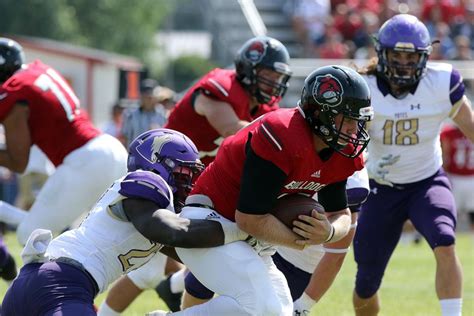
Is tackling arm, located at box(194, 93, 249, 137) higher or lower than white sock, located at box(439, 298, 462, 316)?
higher

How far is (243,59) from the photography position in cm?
630

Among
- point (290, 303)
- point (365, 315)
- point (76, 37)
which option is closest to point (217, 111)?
point (365, 315)

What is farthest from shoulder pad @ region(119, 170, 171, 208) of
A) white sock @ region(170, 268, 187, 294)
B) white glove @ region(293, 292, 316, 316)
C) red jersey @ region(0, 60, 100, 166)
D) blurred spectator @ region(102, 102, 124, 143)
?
blurred spectator @ region(102, 102, 124, 143)

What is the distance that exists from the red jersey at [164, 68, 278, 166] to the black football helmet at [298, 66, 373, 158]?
1.93 m

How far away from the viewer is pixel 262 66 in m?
6.27

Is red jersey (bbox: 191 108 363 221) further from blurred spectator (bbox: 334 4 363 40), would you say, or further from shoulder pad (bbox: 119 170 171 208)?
blurred spectator (bbox: 334 4 363 40)

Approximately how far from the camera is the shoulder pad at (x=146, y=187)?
4012mm

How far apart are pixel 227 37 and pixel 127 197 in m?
14.2

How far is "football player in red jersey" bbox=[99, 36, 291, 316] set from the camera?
616cm

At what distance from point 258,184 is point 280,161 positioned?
13 centimetres

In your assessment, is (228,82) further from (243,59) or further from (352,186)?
(352,186)

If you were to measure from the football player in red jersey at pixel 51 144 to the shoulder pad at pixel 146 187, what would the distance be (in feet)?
7.11

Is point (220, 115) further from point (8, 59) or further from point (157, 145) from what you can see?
point (157, 145)

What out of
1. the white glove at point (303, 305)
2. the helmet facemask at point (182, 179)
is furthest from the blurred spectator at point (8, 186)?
the helmet facemask at point (182, 179)
